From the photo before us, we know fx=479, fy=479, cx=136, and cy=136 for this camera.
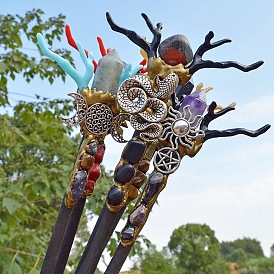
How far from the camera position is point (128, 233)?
0.74 meters

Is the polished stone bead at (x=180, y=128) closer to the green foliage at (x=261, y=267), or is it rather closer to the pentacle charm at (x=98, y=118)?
the pentacle charm at (x=98, y=118)

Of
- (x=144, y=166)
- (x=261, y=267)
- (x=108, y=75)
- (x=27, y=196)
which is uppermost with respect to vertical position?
(x=261, y=267)

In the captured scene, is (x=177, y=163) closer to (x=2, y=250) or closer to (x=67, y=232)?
(x=67, y=232)

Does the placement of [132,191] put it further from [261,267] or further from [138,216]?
[261,267]

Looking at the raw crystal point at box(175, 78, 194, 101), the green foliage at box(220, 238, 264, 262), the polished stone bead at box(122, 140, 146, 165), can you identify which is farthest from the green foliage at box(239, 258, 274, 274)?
the polished stone bead at box(122, 140, 146, 165)

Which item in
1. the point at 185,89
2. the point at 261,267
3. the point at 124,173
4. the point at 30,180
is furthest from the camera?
the point at 261,267

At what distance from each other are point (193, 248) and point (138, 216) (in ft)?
26.9

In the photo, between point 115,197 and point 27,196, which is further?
point 27,196

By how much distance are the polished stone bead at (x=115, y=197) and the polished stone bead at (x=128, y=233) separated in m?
0.04

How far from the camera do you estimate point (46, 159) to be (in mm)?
7652

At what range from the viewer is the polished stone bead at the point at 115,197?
734 millimetres

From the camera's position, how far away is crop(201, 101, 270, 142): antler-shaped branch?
29.7 inches

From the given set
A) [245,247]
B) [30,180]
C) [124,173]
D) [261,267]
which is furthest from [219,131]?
[245,247]

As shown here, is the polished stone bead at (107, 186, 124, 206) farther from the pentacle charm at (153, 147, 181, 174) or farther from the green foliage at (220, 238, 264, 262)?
the green foliage at (220, 238, 264, 262)
